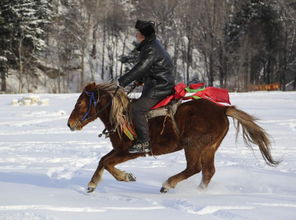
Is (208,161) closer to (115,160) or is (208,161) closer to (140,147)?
(140,147)

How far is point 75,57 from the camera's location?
167ft

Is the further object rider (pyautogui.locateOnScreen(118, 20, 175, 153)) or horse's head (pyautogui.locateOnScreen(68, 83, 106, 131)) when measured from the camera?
horse's head (pyautogui.locateOnScreen(68, 83, 106, 131))

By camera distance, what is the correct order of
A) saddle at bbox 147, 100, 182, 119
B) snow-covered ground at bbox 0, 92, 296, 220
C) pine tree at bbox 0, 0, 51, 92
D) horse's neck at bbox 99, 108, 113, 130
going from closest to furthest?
snow-covered ground at bbox 0, 92, 296, 220 < saddle at bbox 147, 100, 182, 119 < horse's neck at bbox 99, 108, 113, 130 < pine tree at bbox 0, 0, 51, 92

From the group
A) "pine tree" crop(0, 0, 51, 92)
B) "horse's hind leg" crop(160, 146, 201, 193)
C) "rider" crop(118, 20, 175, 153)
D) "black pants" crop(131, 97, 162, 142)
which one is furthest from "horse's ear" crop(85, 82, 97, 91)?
"pine tree" crop(0, 0, 51, 92)

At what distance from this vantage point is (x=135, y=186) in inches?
260

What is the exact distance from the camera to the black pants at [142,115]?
5.91 m

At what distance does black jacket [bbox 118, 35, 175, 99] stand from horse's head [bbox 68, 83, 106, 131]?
0.58 meters

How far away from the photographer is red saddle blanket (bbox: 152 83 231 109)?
6.03 meters

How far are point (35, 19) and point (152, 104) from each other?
124 ft

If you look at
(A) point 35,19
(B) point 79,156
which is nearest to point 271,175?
(B) point 79,156

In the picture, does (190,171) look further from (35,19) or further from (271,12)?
(271,12)

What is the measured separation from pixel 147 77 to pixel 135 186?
1826 millimetres

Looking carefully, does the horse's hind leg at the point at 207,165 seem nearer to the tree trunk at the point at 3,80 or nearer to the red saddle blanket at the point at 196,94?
the red saddle blanket at the point at 196,94

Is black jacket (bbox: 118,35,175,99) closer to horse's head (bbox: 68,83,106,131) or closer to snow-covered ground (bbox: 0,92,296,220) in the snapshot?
horse's head (bbox: 68,83,106,131)
